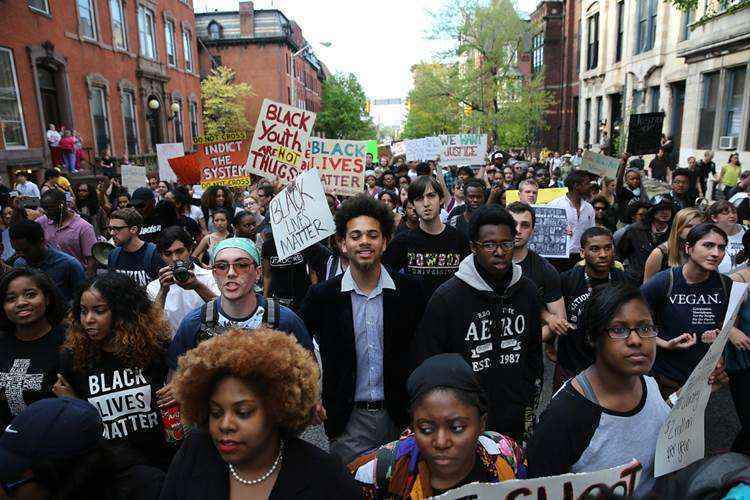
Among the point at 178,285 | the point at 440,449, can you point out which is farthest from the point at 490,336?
the point at 178,285

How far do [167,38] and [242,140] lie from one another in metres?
22.3

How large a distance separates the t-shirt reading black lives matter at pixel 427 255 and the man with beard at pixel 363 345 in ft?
4.27

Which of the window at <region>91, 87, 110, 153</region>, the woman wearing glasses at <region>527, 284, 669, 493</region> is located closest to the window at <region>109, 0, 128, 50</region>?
the window at <region>91, 87, 110, 153</region>

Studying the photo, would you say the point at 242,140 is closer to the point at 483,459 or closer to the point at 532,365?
the point at 532,365

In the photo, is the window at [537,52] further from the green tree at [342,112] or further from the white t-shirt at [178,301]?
the white t-shirt at [178,301]

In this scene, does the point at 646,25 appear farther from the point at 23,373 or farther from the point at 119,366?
the point at 23,373

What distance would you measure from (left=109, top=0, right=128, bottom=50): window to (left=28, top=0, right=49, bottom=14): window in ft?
14.6

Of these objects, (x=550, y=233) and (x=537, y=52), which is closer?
(x=550, y=233)

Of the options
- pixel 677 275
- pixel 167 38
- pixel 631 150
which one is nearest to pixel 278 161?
pixel 677 275

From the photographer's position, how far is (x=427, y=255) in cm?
449

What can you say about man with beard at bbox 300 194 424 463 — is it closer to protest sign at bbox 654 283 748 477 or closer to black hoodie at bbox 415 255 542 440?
black hoodie at bbox 415 255 542 440

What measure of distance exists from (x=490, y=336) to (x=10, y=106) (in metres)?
17.6

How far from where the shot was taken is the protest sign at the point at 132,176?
39.6ft

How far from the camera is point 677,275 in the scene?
352cm
